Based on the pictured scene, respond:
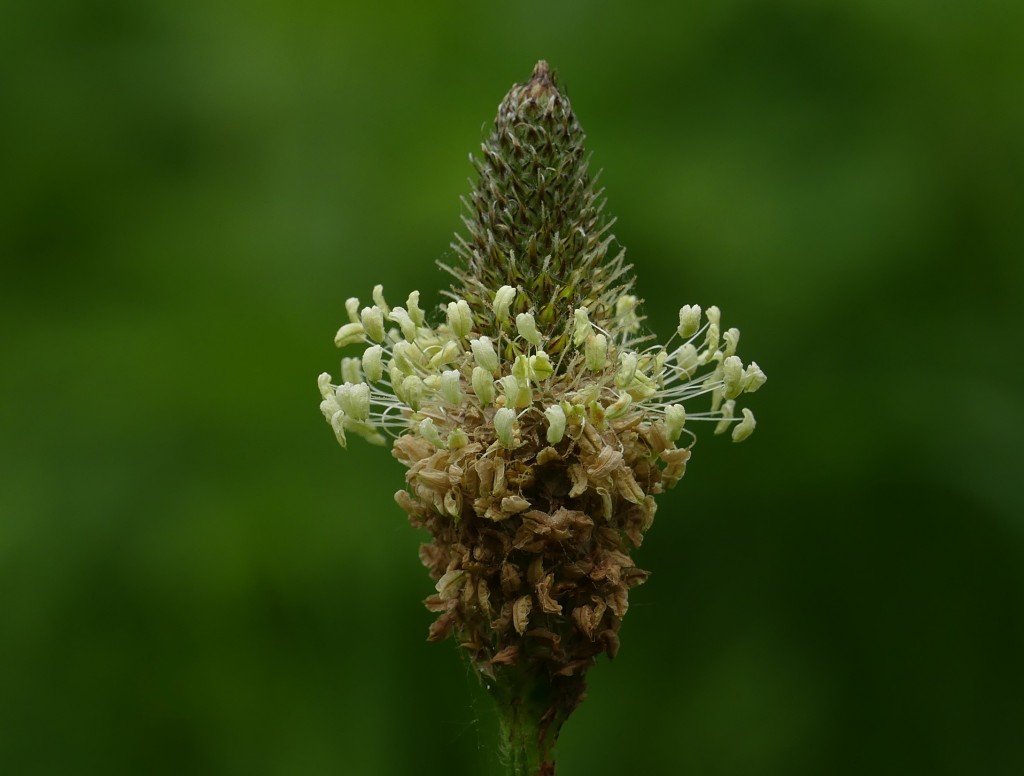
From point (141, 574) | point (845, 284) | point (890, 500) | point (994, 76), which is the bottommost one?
point (890, 500)

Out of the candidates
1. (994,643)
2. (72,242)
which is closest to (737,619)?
(994,643)

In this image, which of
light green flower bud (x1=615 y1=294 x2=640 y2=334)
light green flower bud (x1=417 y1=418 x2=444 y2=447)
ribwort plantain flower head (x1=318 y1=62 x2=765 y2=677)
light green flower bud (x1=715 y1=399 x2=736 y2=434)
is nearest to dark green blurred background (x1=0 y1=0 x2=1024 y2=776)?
light green flower bud (x1=615 y1=294 x2=640 y2=334)

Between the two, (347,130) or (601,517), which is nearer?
(601,517)

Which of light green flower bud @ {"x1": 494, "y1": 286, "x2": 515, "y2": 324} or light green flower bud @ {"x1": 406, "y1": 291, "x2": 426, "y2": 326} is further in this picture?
light green flower bud @ {"x1": 406, "y1": 291, "x2": 426, "y2": 326}

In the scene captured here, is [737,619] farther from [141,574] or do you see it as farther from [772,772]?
[141,574]

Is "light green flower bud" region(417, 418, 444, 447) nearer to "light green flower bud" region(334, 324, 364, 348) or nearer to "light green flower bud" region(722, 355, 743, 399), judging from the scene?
"light green flower bud" region(334, 324, 364, 348)

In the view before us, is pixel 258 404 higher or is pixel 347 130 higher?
pixel 347 130

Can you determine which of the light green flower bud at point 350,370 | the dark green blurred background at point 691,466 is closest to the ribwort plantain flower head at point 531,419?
the light green flower bud at point 350,370
